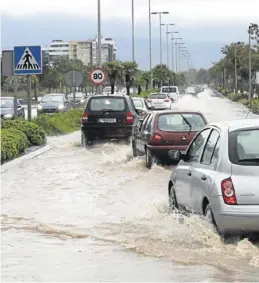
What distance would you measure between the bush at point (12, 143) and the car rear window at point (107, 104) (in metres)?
2.74

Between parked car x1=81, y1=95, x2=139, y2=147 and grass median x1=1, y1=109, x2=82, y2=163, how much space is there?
62.1 inches

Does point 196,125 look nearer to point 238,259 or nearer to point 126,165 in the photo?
point 126,165

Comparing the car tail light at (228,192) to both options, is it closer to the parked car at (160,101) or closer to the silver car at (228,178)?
the silver car at (228,178)

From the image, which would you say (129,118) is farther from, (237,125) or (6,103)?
(6,103)

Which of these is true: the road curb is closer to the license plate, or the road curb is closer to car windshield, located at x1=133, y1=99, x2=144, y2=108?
the license plate

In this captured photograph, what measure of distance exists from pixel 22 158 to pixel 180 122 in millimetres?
4642

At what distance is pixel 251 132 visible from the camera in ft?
30.5

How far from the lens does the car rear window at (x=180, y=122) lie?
59.9 feet

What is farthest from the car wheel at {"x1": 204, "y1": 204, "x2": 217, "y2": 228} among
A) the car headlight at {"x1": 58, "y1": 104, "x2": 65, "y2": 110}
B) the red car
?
the car headlight at {"x1": 58, "y1": 104, "x2": 65, "y2": 110}

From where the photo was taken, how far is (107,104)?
25391 mm

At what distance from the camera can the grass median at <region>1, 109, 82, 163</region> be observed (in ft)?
66.7

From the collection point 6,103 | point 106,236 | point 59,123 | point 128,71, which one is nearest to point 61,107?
point 6,103

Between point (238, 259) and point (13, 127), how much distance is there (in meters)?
15.6

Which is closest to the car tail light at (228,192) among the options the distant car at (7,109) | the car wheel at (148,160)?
the car wheel at (148,160)
